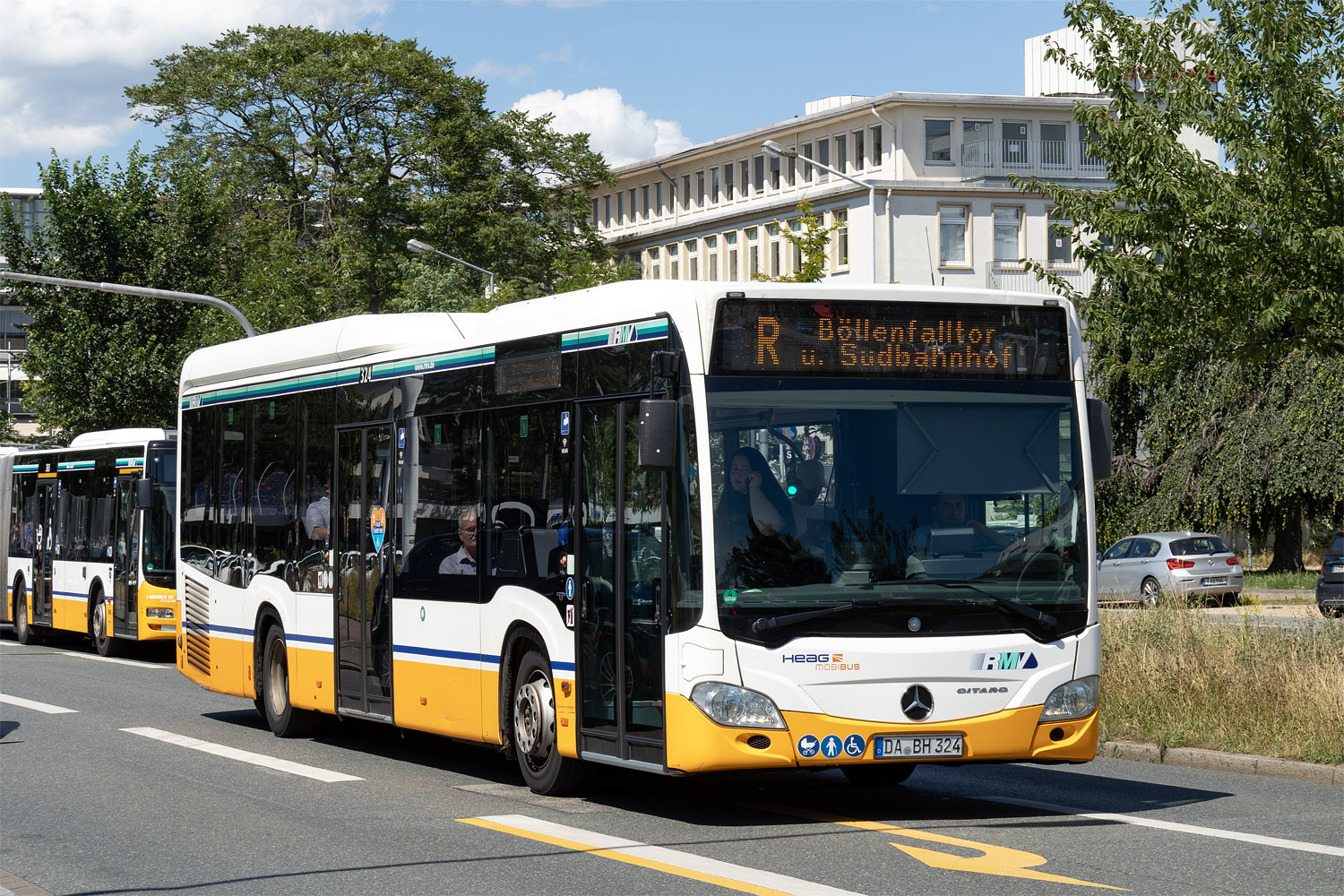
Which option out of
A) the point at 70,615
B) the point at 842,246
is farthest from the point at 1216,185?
the point at 842,246

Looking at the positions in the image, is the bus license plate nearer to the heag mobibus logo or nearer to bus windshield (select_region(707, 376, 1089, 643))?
the heag mobibus logo

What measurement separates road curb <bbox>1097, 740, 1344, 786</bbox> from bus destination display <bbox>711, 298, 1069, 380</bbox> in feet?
11.7

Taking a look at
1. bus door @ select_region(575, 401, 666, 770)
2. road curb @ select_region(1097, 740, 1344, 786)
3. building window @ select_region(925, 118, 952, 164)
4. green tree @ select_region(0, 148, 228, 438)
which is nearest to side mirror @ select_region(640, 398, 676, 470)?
bus door @ select_region(575, 401, 666, 770)

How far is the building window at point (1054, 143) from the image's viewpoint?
8331cm

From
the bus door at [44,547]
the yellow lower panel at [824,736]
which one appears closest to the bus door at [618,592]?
the yellow lower panel at [824,736]

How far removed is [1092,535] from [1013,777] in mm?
2926

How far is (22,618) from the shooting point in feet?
102

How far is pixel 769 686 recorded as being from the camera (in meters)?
9.62

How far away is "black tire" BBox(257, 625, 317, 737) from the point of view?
15.1m

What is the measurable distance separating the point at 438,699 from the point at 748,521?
3.64 m

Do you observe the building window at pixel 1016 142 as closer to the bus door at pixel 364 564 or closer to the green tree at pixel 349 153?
the green tree at pixel 349 153

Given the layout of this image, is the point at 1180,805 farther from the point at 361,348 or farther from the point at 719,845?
the point at 361,348

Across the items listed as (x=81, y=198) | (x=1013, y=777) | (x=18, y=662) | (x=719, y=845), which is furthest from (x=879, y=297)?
(x=81, y=198)

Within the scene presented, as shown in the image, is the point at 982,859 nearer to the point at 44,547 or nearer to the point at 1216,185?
the point at 1216,185
